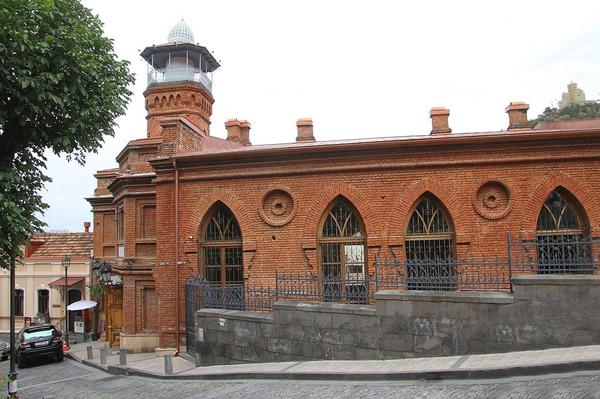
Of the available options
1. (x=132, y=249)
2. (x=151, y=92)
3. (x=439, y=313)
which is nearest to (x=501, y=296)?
(x=439, y=313)

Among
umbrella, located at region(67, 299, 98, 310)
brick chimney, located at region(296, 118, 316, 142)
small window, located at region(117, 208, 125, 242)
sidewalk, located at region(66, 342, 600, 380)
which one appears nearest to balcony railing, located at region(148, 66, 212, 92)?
small window, located at region(117, 208, 125, 242)

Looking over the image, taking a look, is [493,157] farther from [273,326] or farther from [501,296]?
[273,326]

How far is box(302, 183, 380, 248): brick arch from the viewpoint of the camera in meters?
13.8

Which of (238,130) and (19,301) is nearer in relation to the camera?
(238,130)

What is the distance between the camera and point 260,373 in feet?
33.9

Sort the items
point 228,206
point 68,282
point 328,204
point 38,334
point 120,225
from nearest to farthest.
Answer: point 328,204
point 228,206
point 38,334
point 120,225
point 68,282

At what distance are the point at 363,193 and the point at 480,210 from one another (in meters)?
3.09

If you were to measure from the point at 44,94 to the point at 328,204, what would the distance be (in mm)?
7649

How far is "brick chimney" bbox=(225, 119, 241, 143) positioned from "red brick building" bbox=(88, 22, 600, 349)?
369 cm

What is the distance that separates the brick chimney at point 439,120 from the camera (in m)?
17.0

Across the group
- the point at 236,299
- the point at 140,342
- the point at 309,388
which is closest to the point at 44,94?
the point at 236,299

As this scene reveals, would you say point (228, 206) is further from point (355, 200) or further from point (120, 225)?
point (120, 225)

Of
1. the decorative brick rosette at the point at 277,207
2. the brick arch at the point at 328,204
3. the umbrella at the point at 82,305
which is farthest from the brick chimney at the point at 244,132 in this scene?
the umbrella at the point at 82,305

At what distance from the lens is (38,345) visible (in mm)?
18859
